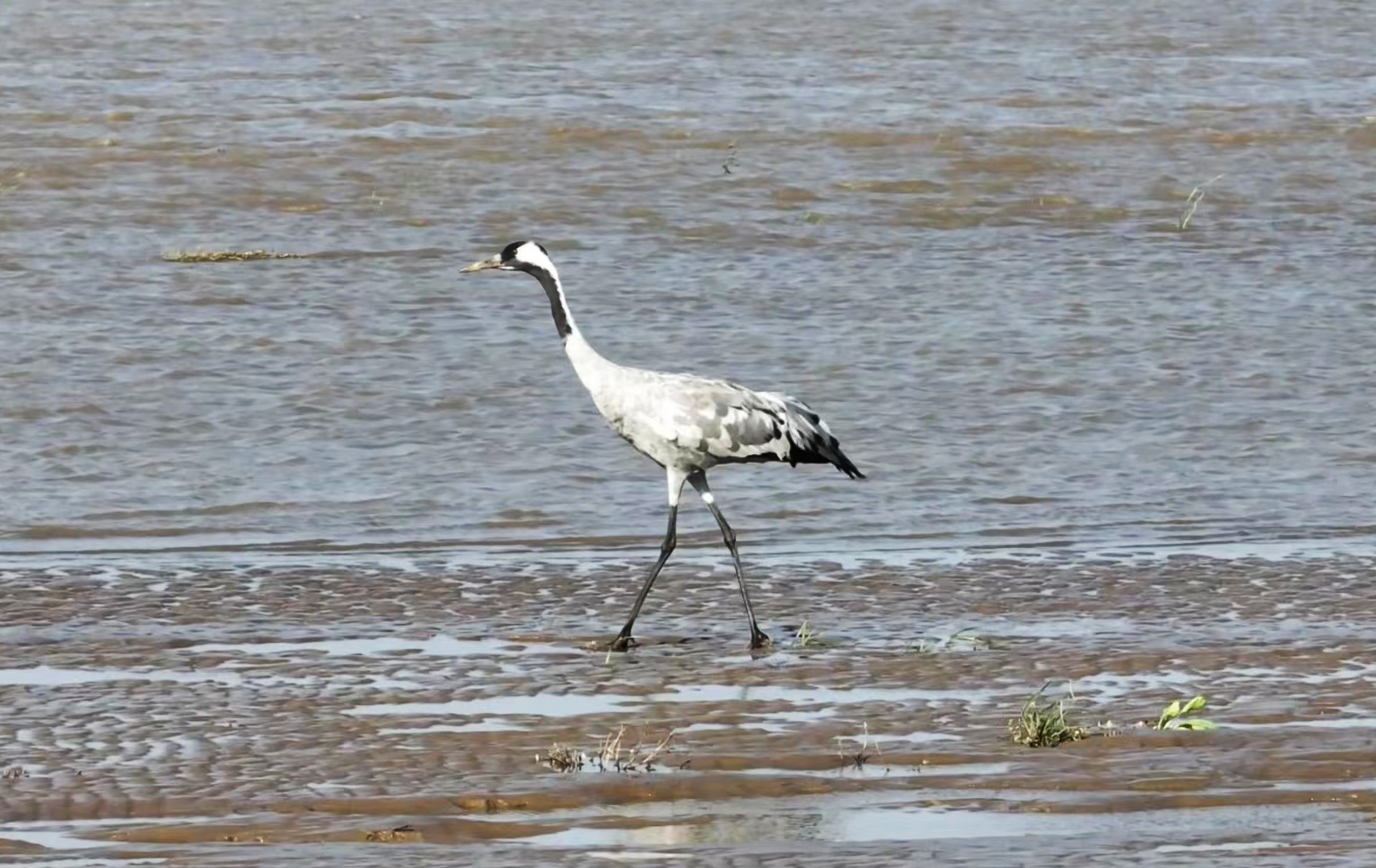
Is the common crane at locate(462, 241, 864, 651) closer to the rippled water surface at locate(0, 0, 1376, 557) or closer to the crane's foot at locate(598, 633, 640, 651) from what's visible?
the crane's foot at locate(598, 633, 640, 651)

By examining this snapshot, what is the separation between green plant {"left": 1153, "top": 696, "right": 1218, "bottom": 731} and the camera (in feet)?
28.1

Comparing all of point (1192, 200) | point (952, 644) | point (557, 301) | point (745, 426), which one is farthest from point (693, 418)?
point (1192, 200)

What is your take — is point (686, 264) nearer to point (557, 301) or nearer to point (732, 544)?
point (557, 301)

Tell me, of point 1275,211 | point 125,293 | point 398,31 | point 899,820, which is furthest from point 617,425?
point 398,31

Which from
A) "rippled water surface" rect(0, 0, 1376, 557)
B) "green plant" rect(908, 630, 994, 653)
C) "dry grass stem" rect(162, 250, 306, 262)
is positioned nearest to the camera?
"green plant" rect(908, 630, 994, 653)

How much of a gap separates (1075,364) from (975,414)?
4.37 feet

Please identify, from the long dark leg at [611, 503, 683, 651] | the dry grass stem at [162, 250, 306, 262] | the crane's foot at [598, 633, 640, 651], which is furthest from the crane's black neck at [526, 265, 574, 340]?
the dry grass stem at [162, 250, 306, 262]

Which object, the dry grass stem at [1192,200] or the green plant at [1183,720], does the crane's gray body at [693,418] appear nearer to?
the green plant at [1183,720]

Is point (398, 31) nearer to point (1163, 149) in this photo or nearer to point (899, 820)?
point (1163, 149)

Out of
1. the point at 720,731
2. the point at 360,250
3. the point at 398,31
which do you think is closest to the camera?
the point at 720,731

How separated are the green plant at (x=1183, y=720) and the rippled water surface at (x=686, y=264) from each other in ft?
11.1

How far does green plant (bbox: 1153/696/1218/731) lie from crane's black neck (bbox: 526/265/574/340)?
3.04m

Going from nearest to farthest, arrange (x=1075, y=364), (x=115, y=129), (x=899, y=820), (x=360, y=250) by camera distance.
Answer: (x=899, y=820), (x=1075, y=364), (x=360, y=250), (x=115, y=129)

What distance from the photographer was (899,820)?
7.63 m
